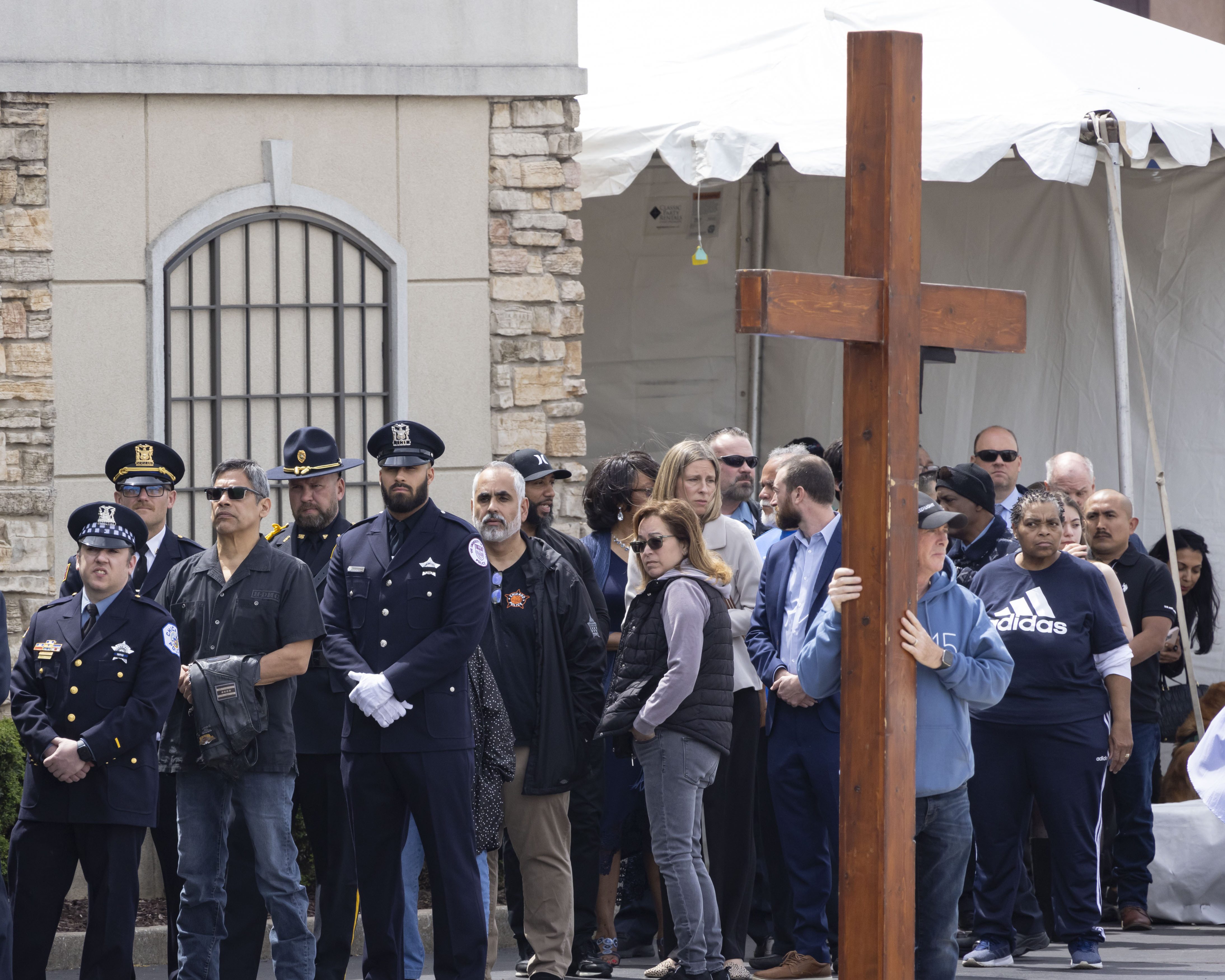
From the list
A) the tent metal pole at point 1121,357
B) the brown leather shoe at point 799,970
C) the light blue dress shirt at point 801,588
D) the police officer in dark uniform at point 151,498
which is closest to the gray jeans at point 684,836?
the brown leather shoe at point 799,970

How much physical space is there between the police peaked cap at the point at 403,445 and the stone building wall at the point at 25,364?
7.47 ft

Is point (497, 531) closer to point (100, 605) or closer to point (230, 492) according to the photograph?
point (230, 492)

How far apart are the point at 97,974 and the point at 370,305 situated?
3.69 m

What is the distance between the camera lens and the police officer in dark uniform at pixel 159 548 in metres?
6.29

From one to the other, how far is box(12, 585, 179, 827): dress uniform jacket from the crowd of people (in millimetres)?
11

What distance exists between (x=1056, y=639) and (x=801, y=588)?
1099 mm

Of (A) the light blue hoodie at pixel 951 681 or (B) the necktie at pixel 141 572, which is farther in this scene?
(B) the necktie at pixel 141 572

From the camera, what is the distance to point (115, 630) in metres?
5.73

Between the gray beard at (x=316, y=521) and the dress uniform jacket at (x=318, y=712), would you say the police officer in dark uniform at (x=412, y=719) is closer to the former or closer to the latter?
the dress uniform jacket at (x=318, y=712)

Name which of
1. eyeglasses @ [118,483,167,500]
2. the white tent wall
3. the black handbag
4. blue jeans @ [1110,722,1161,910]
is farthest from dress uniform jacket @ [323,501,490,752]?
the white tent wall

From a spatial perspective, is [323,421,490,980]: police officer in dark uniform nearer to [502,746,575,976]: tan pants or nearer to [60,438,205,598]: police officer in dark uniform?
[502,746,575,976]: tan pants

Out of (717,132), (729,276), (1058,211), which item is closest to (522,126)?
(717,132)

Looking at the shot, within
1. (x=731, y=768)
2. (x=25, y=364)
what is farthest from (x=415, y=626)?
(x=25, y=364)

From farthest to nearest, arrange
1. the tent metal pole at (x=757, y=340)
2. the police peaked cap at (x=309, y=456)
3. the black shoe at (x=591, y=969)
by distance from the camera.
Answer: the tent metal pole at (x=757, y=340) < the black shoe at (x=591, y=969) < the police peaked cap at (x=309, y=456)
